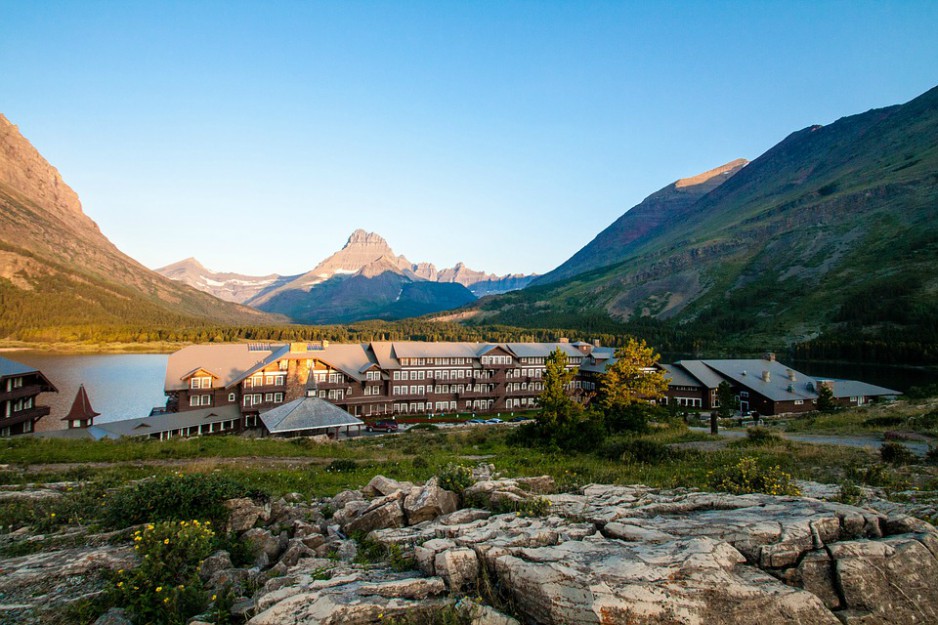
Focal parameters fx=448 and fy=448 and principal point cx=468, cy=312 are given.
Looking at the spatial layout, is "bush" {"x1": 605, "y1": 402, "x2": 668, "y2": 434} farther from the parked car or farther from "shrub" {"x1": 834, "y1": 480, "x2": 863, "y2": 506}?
the parked car

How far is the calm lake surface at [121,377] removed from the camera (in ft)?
241

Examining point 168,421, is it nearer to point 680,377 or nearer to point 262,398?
point 262,398

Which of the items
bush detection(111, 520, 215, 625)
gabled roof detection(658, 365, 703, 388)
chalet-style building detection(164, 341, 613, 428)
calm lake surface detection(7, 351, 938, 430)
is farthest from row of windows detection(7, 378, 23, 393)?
gabled roof detection(658, 365, 703, 388)

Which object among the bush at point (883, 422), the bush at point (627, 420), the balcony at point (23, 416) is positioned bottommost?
the bush at point (883, 422)

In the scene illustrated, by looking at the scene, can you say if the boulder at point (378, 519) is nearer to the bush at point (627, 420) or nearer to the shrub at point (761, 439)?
the shrub at point (761, 439)

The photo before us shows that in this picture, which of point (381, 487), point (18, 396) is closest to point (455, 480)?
point (381, 487)

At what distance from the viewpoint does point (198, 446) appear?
31.2m

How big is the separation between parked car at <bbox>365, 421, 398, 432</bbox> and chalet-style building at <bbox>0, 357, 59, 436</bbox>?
3642 centimetres

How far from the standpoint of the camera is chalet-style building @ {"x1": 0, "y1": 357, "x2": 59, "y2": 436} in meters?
44.7

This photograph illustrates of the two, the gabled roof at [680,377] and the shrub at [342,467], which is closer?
the shrub at [342,467]

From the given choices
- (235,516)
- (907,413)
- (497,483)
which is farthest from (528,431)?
(907,413)

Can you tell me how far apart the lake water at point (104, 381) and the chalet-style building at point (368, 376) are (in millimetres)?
19133

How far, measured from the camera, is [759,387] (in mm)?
74188

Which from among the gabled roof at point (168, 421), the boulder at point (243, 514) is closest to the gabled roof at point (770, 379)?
the gabled roof at point (168, 421)
